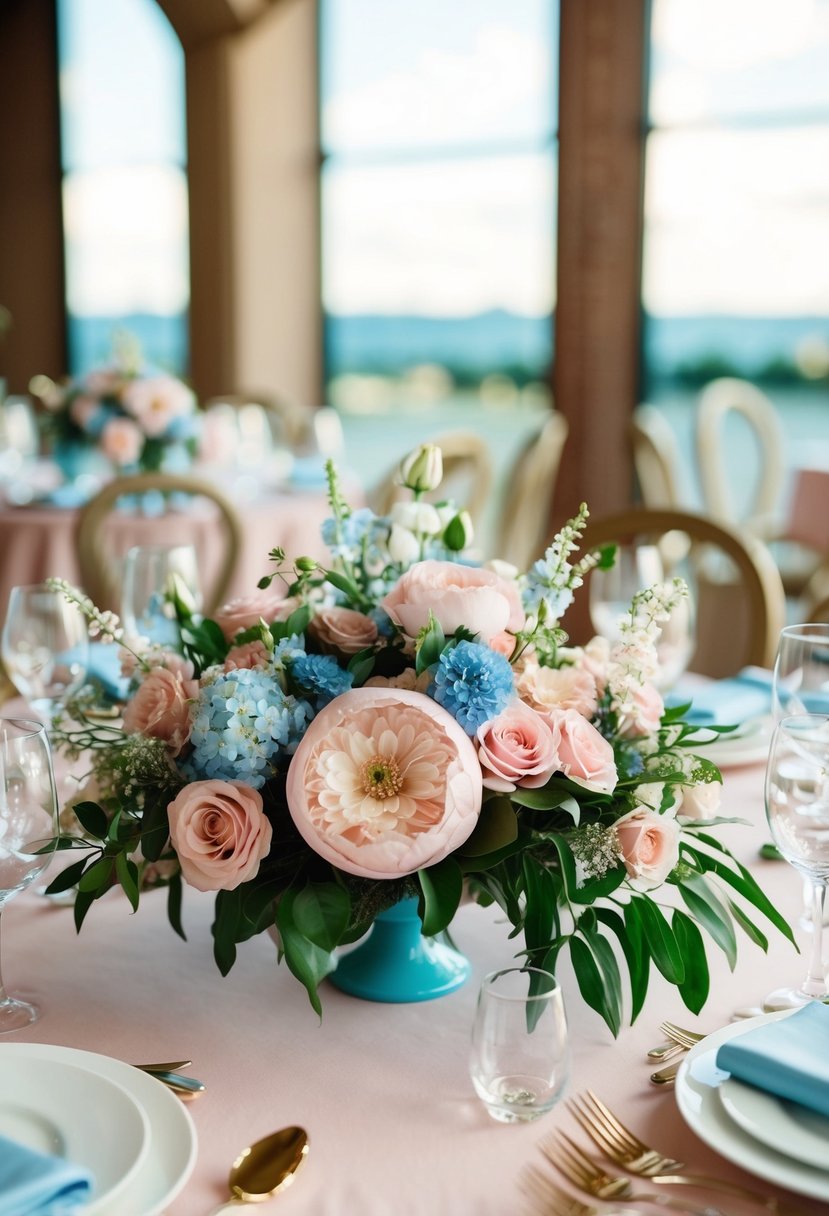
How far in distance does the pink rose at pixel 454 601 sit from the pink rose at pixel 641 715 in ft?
0.36

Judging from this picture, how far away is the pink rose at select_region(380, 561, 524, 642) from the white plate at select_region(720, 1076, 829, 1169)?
367mm

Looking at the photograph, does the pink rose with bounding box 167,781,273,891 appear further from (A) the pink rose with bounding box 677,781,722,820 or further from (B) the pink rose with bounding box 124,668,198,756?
(A) the pink rose with bounding box 677,781,722,820

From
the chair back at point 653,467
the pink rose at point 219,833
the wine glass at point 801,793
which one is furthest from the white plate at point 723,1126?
the chair back at point 653,467

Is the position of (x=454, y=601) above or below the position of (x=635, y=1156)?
above

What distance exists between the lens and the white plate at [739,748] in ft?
4.99

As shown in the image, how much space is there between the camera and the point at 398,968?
103 cm

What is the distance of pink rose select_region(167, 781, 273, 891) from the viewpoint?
892 millimetres

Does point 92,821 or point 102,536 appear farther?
point 102,536

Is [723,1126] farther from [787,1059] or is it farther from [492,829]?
[492,829]

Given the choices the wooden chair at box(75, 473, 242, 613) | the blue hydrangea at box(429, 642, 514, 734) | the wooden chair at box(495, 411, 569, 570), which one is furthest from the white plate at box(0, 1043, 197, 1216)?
the wooden chair at box(495, 411, 569, 570)

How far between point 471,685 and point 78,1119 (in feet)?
1.25

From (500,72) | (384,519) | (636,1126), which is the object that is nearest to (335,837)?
(636,1126)

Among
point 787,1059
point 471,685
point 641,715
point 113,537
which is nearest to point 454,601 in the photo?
point 471,685

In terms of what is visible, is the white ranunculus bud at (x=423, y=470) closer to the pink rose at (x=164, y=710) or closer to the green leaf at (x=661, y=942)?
the pink rose at (x=164, y=710)
